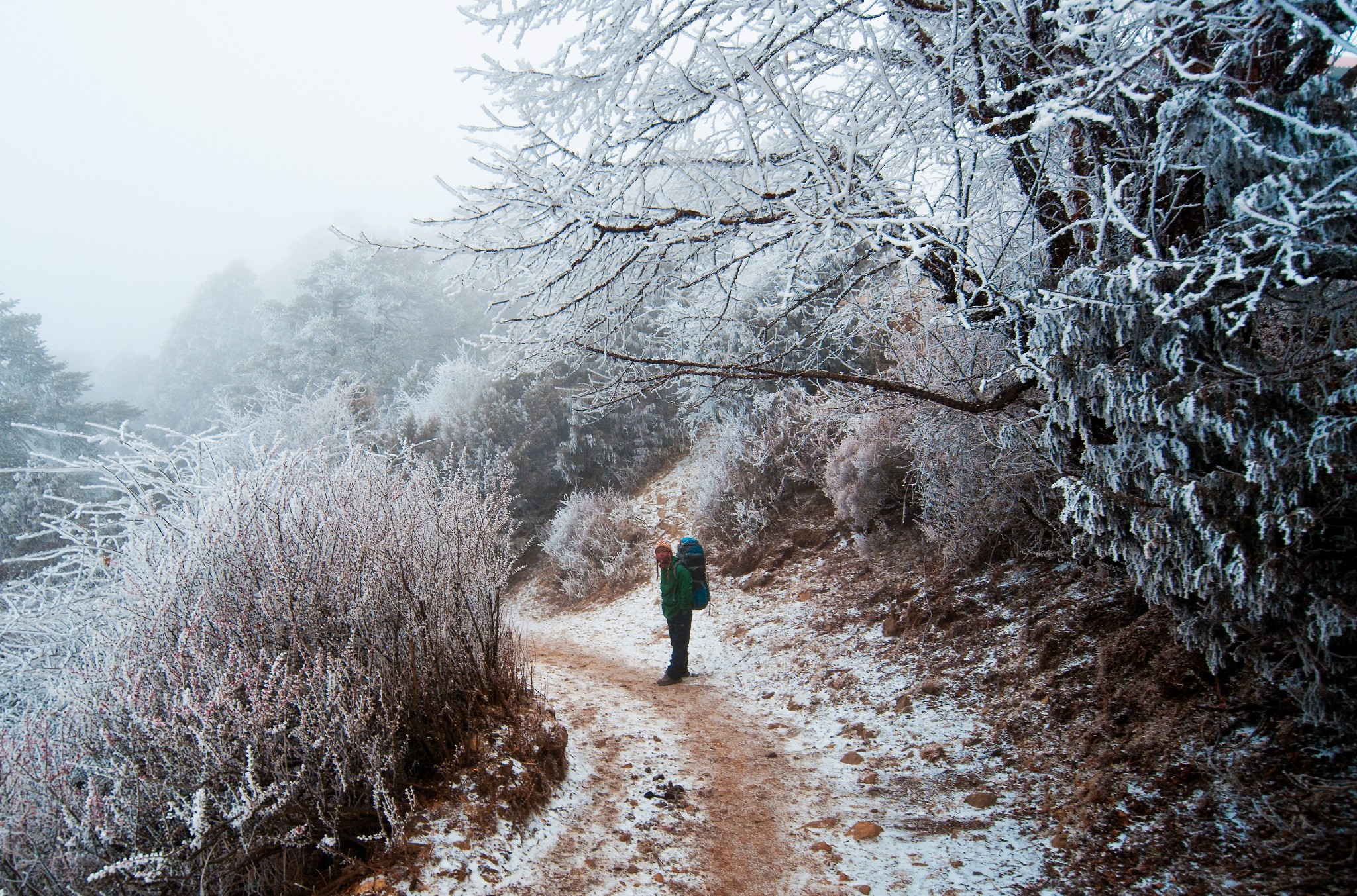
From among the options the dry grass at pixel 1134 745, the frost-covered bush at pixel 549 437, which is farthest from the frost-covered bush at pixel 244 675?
the frost-covered bush at pixel 549 437

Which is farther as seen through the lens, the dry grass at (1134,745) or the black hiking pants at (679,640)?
the black hiking pants at (679,640)

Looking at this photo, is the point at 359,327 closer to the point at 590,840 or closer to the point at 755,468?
the point at 755,468

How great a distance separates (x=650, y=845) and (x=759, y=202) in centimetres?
319

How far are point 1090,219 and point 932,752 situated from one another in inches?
118

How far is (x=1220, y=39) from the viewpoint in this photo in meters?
2.46

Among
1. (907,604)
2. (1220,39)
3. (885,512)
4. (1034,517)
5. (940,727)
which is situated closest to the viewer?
(1220,39)

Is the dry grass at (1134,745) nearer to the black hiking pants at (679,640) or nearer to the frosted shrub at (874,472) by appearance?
the black hiking pants at (679,640)

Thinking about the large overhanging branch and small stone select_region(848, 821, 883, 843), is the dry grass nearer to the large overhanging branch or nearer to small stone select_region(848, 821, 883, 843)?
small stone select_region(848, 821, 883, 843)

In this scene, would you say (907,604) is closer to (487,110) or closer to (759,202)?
(759,202)

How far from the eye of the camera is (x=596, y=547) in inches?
420

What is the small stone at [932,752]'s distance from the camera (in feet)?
11.6

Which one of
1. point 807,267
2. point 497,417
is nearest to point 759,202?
point 807,267

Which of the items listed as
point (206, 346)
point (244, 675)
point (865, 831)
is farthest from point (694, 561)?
point (206, 346)

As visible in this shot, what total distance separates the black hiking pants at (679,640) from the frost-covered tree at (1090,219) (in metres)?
2.95
